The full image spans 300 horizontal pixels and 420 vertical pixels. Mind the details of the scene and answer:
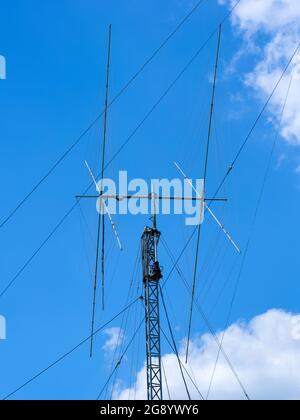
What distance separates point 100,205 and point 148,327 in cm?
787

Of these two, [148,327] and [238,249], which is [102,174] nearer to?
[238,249]

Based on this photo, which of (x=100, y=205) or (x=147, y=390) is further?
(x=147, y=390)

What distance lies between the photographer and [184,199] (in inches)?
1304
